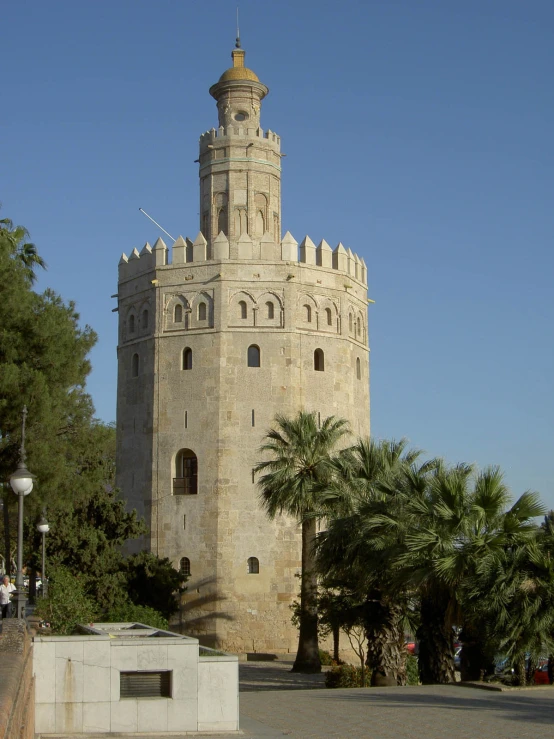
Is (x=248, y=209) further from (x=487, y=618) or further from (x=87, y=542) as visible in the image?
(x=487, y=618)

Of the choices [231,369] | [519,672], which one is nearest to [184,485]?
[231,369]

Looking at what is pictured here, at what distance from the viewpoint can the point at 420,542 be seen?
56.8 ft

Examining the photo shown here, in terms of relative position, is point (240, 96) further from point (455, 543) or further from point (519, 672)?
point (519, 672)

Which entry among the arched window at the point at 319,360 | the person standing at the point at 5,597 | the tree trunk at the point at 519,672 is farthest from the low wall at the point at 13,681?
the arched window at the point at 319,360

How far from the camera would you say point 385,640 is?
2144 centimetres

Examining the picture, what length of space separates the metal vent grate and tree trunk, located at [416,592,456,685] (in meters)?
6.53

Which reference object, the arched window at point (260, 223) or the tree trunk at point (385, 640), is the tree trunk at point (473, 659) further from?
the arched window at point (260, 223)

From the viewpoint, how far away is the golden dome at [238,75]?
35.7 metres

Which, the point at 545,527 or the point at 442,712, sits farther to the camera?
the point at 545,527

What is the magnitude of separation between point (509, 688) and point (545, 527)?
3159 mm

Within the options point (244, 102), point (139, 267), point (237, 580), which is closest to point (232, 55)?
point (244, 102)

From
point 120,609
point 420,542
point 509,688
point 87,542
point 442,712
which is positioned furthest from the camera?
point 87,542

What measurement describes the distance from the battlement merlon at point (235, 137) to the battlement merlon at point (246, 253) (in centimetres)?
339

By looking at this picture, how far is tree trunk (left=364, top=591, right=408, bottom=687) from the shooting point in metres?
21.1
